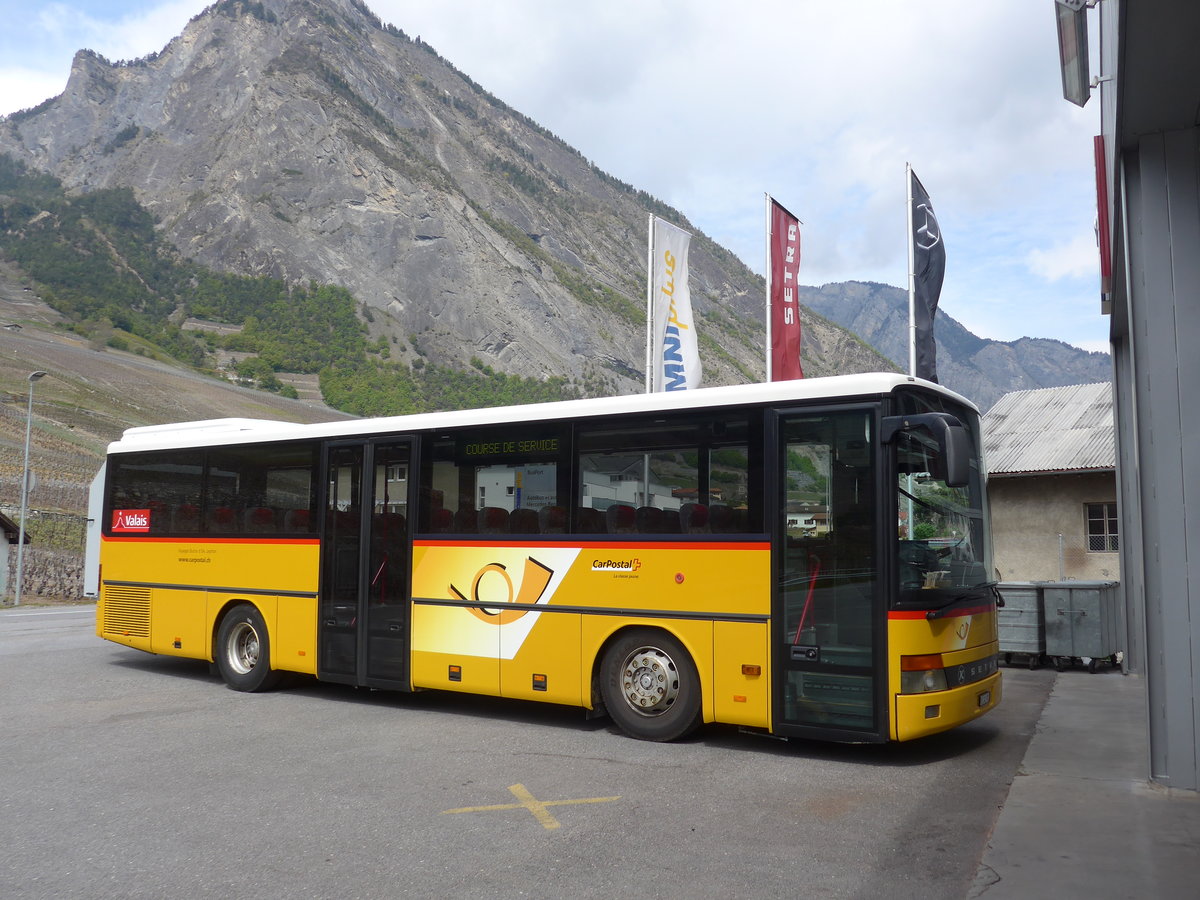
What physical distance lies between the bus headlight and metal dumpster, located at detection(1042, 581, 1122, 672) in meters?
7.84

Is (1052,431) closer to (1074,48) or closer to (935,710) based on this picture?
(935,710)

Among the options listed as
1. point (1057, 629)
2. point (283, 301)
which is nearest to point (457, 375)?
point (283, 301)

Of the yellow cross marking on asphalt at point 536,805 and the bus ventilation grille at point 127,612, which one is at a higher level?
the bus ventilation grille at point 127,612

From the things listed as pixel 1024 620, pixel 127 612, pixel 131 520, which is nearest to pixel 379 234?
pixel 131 520

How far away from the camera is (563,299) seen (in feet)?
544

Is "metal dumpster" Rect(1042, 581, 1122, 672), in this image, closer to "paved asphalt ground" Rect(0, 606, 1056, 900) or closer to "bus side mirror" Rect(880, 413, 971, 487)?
"paved asphalt ground" Rect(0, 606, 1056, 900)

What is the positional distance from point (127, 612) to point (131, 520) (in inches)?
45.5

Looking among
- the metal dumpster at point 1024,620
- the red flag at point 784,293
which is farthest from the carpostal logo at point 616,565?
the metal dumpster at point 1024,620

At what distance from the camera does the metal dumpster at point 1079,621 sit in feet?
46.4

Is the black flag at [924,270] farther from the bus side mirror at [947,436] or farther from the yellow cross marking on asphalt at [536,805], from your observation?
the yellow cross marking on asphalt at [536,805]

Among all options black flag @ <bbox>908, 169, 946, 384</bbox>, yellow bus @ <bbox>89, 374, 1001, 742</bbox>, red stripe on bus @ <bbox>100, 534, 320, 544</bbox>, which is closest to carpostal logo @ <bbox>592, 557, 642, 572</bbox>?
yellow bus @ <bbox>89, 374, 1001, 742</bbox>

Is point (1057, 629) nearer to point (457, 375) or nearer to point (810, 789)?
point (810, 789)

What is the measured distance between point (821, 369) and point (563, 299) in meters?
43.0

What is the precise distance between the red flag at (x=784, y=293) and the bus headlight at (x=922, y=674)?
8087 millimetres
